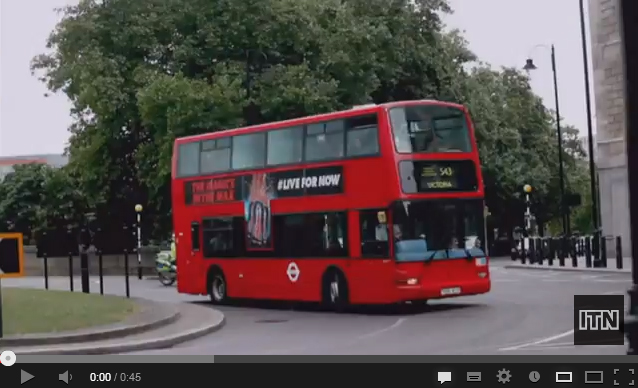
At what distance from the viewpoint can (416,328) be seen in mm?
15875

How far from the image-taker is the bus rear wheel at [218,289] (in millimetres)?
23403

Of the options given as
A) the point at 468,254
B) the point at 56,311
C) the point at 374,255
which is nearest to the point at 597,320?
the point at 56,311

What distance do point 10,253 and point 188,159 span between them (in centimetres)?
1444

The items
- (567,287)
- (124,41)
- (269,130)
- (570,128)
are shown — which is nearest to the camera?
(269,130)

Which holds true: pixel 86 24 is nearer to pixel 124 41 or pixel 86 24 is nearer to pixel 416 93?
pixel 124 41

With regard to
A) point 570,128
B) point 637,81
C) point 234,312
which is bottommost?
point 234,312

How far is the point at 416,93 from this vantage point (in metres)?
46.5

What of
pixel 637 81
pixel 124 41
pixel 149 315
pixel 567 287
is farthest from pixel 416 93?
pixel 637 81

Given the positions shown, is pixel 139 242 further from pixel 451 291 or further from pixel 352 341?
pixel 352 341

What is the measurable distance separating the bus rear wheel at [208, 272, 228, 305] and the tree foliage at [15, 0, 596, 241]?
14.6m

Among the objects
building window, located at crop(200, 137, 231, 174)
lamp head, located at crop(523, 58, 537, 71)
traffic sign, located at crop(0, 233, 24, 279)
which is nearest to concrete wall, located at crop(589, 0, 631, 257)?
lamp head, located at crop(523, 58, 537, 71)

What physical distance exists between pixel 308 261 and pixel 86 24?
2523 centimetres
